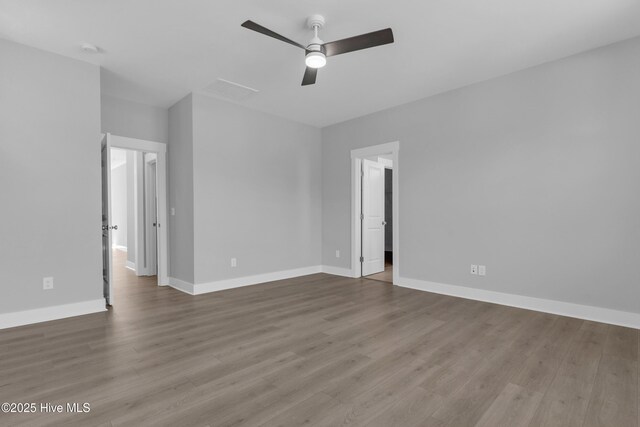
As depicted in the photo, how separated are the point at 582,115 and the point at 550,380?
280 cm

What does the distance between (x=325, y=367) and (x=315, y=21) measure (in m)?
2.80

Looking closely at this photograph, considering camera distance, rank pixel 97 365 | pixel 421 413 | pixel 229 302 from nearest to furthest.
→ pixel 421 413
pixel 97 365
pixel 229 302

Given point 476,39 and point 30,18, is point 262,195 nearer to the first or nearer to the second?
point 30,18

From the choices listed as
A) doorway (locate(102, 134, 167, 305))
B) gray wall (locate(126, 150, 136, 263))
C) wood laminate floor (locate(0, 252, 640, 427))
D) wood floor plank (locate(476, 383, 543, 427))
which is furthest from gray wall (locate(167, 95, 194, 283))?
wood floor plank (locate(476, 383, 543, 427))

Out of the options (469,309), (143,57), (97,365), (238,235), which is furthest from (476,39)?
(97,365)

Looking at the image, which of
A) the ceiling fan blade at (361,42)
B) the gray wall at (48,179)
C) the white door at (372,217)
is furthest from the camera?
the white door at (372,217)

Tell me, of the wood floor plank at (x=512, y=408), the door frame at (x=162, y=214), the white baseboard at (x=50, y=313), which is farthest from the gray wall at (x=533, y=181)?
the white baseboard at (x=50, y=313)

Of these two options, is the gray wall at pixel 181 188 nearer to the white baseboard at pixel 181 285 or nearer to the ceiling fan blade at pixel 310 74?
the white baseboard at pixel 181 285

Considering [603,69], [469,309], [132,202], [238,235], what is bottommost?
[469,309]

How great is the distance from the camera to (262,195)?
5.21 metres

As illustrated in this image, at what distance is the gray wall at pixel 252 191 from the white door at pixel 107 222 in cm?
101

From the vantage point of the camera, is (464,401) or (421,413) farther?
(464,401)

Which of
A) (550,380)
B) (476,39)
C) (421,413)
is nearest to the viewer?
(421,413)

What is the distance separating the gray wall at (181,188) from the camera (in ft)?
14.7
